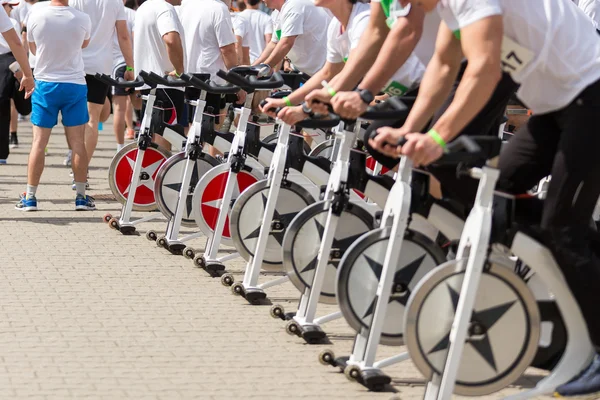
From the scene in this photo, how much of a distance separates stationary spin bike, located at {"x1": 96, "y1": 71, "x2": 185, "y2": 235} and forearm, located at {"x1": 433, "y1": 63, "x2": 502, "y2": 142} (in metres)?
4.98

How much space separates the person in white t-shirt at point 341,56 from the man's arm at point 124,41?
520 cm

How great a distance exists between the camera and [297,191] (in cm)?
678

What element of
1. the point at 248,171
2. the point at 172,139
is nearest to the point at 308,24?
Answer: the point at 172,139

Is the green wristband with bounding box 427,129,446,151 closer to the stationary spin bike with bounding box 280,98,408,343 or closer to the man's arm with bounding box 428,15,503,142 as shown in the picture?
the man's arm with bounding box 428,15,503,142

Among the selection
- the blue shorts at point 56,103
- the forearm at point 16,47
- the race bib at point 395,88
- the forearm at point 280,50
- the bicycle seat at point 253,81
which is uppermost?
the race bib at point 395,88

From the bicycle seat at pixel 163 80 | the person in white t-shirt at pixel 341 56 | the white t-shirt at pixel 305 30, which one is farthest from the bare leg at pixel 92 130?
the person in white t-shirt at pixel 341 56

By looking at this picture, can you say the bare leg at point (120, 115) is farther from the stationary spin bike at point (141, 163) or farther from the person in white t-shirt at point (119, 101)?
the stationary spin bike at point (141, 163)

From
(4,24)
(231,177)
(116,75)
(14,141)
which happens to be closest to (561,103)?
(231,177)

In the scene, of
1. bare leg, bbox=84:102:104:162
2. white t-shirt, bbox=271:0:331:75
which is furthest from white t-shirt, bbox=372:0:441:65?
bare leg, bbox=84:102:104:162

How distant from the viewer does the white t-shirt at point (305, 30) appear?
10.2 metres

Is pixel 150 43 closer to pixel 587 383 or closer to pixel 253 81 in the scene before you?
pixel 253 81

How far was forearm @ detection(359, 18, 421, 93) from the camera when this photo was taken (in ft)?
16.7

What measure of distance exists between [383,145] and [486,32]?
0.61 metres

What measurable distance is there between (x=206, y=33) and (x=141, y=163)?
191cm
